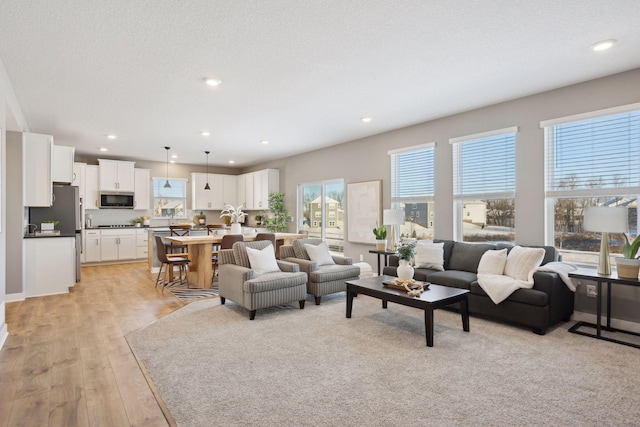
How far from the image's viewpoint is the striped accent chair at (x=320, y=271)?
4660mm

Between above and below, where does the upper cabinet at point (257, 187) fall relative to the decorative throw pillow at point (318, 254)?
above

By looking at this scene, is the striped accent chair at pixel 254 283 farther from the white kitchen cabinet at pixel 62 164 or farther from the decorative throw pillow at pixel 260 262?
the white kitchen cabinet at pixel 62 164

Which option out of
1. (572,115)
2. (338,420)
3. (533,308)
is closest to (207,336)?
(338,420)

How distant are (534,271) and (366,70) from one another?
2743mm

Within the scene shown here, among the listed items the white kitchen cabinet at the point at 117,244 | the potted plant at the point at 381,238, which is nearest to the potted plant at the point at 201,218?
the white kitchen cabinet at the point at 117,244

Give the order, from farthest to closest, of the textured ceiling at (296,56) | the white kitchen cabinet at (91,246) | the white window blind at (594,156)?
the white kitchen cabinet at (91,246) → the white window blind at (594,156) → the textured ceiling at (296,56)

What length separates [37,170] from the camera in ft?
17.0

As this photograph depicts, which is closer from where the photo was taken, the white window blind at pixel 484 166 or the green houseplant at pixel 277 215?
the white window blind at pixel 484 166

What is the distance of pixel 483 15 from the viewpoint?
8.78 ft

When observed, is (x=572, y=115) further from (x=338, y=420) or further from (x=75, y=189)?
(x=75, y=189)

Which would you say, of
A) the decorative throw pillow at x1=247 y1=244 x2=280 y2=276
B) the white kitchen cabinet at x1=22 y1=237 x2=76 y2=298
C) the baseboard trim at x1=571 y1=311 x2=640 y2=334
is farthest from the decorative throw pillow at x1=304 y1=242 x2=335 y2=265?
the white kitchen cabinet at x1=22 y1=237 x2=76 y2=298

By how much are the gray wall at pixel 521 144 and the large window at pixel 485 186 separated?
0.36ft

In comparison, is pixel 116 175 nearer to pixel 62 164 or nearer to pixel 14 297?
pixel 62 164

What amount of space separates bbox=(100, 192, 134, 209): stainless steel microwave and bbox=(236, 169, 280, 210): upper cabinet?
9.13 feet
